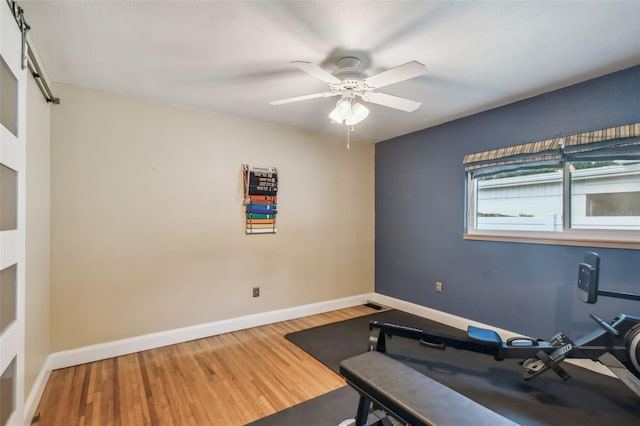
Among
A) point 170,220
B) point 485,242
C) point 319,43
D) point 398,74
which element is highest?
point 319,43

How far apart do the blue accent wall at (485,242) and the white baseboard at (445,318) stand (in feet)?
0.20

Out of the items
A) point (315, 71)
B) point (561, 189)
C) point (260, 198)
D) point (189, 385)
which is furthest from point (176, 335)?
point (561, 189)

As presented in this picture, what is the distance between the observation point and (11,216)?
1.35m

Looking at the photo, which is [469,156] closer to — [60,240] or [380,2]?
[380,2]

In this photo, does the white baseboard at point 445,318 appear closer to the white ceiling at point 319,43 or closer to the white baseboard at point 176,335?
the white baseboard at point 176,335

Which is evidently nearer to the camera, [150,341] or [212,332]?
[150,341]

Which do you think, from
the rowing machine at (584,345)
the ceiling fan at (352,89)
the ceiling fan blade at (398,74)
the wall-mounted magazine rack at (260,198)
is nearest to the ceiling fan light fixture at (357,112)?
the ceiling fan at (352,89)

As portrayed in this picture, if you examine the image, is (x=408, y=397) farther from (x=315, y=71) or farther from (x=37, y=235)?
(x=37, y=235)

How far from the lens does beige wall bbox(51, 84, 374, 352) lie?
2.47 m

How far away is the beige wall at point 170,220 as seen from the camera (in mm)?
2473

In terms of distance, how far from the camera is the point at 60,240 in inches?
95.3

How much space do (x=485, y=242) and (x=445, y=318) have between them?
38.6 inches

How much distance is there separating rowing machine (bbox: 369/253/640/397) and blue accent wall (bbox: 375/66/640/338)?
0.41m

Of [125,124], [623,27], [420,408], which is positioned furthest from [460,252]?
[125,124]
